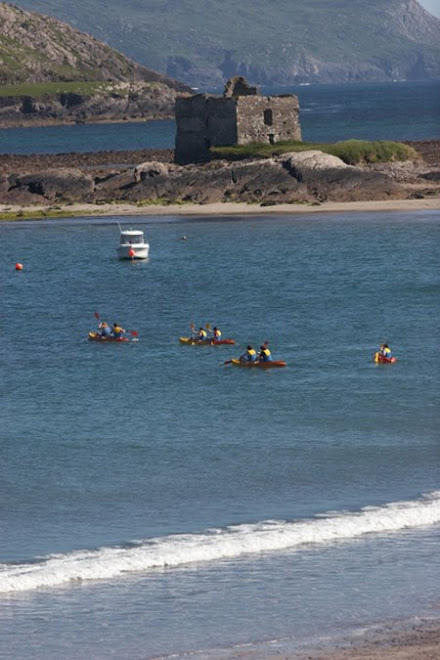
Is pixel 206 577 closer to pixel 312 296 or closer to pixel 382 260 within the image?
pixel 312 296

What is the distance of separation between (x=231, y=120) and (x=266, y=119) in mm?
3828

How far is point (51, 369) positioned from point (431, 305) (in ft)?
58.7

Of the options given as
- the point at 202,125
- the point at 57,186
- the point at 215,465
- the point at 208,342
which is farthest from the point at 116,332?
the point at 202,125

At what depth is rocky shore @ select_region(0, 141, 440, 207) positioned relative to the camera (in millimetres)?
90438

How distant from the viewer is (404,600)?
23.6 meters

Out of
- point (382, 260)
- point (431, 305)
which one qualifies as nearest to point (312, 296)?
point (431, 305)

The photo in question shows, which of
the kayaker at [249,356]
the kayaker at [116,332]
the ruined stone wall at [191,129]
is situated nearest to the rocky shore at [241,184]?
the ruined stone wall at [191,129]

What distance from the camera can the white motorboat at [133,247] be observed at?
2867 inches

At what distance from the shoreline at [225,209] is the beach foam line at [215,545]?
59159mm

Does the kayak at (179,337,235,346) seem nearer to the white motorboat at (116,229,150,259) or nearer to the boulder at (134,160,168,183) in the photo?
the white motorboat at (116,229,150,259)

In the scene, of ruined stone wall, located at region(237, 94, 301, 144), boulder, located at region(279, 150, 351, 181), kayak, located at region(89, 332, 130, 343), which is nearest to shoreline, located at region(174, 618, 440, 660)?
kayak, located at region(89, 332, 130, 343)

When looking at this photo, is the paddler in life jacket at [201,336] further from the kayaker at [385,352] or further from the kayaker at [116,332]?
the kayaker at [385,352]

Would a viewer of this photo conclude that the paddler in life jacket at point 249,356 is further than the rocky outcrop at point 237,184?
No

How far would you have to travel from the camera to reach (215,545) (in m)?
27.1
